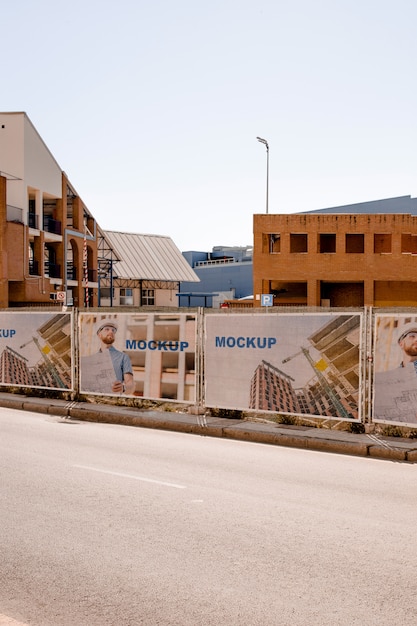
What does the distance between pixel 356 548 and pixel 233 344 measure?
25.7 ft

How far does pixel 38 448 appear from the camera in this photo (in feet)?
35.9

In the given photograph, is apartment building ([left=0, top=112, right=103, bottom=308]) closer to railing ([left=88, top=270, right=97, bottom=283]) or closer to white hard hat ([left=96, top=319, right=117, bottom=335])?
railing ([left=88, top=270, right=97, bottom=283])

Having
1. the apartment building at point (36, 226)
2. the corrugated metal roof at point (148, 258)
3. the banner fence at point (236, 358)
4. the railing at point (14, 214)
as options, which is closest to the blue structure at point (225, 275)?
the corrugated metal roof at point (148, 258)

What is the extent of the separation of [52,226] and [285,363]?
1478 inches

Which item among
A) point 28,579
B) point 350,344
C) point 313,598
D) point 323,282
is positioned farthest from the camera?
point 323,282

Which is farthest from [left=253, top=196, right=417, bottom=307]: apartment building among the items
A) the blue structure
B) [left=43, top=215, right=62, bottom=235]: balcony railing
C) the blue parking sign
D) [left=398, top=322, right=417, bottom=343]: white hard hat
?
[left=398, top=322, right=417, bottom=343]: white hard hat

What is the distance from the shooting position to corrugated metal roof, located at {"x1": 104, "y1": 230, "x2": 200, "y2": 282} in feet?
216

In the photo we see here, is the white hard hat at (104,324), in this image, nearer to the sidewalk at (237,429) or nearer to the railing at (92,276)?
the sidewalk at (237,429)

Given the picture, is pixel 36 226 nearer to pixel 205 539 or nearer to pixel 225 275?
pixel 205 539

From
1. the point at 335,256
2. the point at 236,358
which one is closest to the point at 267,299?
the point at 335,256

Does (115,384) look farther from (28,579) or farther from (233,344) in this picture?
(28,579)

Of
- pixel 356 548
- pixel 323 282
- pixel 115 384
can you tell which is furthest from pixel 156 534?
pixel 323 282

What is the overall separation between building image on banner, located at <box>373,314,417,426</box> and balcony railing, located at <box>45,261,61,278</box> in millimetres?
38279

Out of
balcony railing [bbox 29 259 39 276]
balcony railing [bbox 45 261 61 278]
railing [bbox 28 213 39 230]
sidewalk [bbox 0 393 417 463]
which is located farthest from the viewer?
balcony railing [bbox 45 261 61 278]
